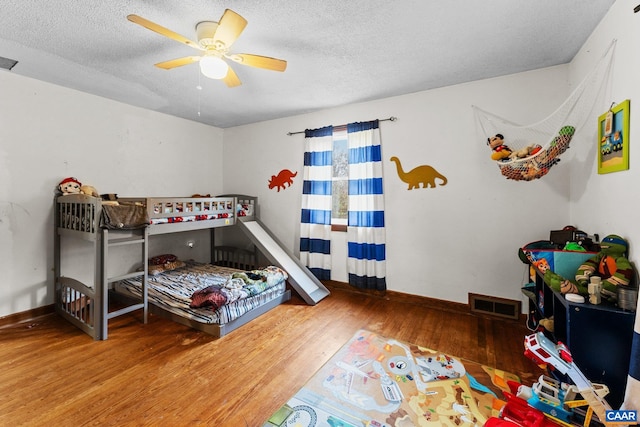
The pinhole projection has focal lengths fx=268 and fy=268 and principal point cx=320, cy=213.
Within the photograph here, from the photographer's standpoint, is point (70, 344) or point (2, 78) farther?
point (2, 78)

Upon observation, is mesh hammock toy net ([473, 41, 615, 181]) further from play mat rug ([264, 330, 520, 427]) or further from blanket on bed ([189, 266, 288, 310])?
blanket on bed ([189, 266, 288, 310])

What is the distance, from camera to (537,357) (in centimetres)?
136

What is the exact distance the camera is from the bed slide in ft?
10.8

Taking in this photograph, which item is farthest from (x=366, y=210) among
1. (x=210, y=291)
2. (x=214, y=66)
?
(x=214, y=66)

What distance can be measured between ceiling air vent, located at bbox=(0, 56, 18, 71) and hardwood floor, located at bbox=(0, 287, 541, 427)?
2.46 m

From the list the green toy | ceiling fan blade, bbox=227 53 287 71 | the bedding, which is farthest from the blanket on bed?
the green toy

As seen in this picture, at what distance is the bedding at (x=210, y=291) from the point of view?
2.56m

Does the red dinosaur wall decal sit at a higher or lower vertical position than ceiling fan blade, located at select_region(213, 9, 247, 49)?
lower

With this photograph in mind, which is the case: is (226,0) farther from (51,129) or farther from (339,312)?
(339,312)

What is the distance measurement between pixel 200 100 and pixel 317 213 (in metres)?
2.06

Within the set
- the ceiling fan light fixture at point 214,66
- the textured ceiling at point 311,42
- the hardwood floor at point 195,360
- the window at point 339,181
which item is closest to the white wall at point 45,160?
the textured ceiling at point 311,42

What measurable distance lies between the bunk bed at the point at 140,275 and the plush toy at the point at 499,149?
2523mm

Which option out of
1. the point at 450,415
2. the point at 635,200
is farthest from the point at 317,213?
the point at 635,200

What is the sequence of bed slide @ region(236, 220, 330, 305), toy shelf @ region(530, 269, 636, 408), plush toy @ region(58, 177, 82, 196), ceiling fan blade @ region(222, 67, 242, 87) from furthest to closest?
bed slide @ region(236, 220, 330, 305), plush toy @ region(58, 177, 82, 196), ceiling fan blade @ region(222, 67, 242, 87), toy shelf @ region(530, 269, 636, 408)
